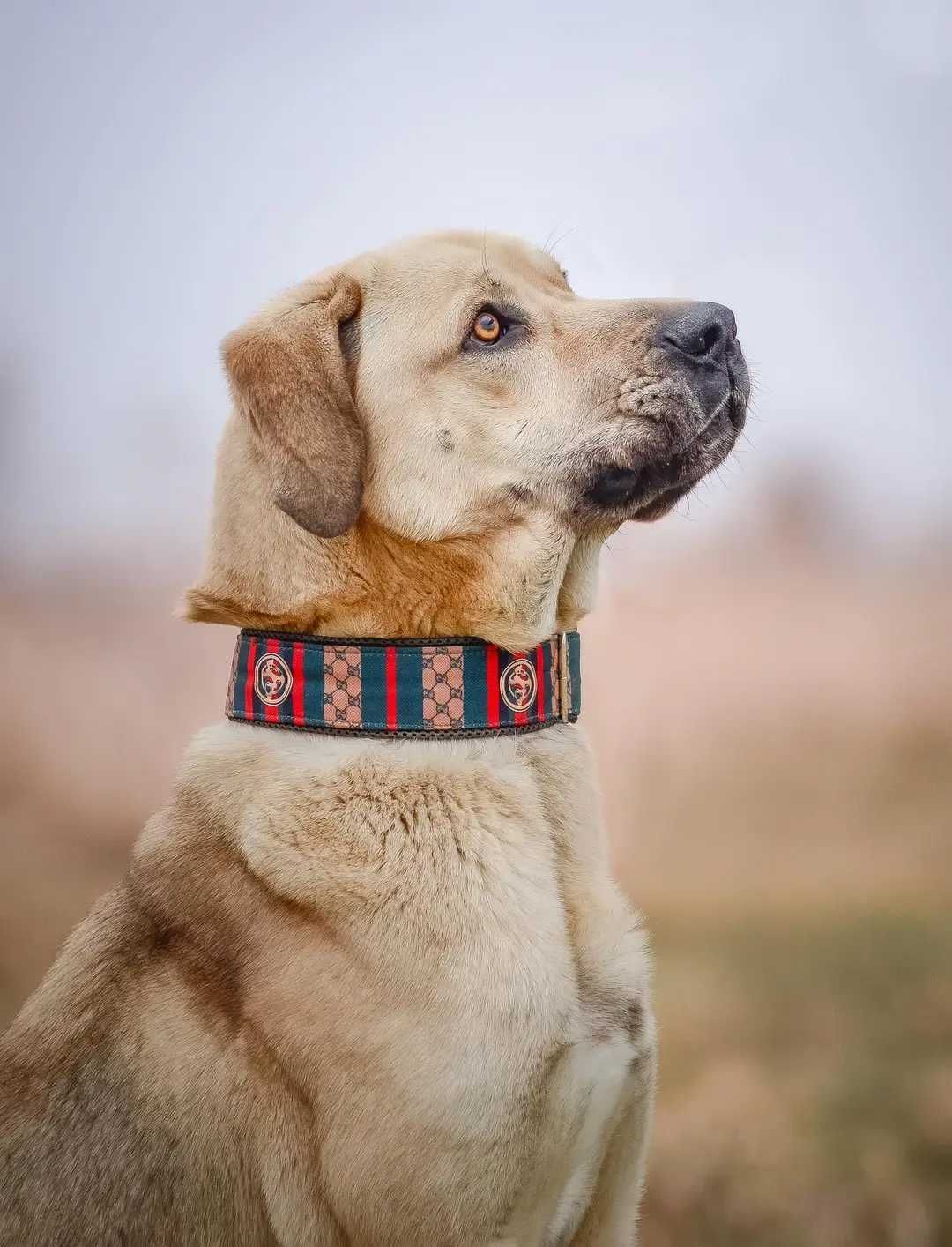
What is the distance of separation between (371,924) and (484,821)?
0.93 ft

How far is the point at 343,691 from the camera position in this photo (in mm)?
2316

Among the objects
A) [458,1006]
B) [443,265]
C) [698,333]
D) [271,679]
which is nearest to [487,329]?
[443,265]

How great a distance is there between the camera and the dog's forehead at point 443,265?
99.9 inches

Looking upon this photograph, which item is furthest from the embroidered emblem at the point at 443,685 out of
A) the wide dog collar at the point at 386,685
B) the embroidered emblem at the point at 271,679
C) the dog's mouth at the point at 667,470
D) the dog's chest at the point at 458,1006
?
the dog's mouth at the point at 667,470

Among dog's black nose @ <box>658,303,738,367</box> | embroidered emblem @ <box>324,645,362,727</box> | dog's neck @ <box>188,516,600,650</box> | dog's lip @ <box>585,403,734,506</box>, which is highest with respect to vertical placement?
dog's black nose @ <box>658,303,738,367</box>

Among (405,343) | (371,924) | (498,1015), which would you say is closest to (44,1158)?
(371,924)

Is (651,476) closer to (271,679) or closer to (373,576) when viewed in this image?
(373,576)

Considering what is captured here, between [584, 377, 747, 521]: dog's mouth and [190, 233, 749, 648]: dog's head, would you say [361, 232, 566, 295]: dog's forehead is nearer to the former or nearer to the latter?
[190, 233, 749, 648]: dog's head

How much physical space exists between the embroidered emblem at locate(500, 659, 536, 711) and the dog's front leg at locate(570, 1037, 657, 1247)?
0.69 m

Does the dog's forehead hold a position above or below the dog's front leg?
above

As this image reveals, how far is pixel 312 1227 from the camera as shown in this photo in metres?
2.09

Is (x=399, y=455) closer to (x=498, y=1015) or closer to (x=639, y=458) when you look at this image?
(x=639, y=458)

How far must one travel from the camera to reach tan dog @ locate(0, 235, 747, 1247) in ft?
6.73

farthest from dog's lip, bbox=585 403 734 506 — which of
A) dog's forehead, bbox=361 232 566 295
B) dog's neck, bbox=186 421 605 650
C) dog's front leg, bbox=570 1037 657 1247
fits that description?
dog's front leg, bbox=570 1037 657 1247
